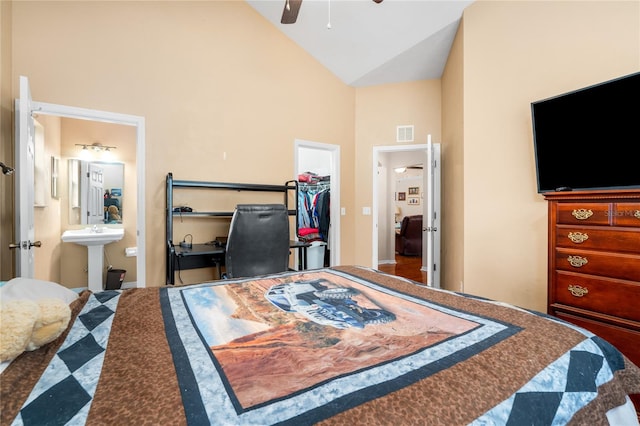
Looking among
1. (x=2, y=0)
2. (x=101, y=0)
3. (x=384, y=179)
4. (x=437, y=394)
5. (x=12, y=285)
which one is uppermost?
(x=101, y=0)

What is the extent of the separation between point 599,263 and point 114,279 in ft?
15.9

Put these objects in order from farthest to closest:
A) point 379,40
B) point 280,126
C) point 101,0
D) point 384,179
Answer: point 384,179 → point 280,126 → point 379,40 → point 101,0

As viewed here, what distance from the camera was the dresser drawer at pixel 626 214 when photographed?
5.43 feet

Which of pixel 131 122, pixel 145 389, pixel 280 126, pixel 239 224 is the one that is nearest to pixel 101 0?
pixel 131 122

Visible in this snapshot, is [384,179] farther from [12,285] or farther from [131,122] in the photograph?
[12,285]

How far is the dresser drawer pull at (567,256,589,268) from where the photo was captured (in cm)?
185

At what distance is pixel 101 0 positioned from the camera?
2645mm

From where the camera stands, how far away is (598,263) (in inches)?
70.4

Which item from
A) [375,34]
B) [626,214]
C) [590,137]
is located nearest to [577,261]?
[626,214]

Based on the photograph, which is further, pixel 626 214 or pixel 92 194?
pixel 92 194

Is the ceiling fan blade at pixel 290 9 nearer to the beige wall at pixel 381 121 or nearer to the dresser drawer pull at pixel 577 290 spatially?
the beige wall at pixel 381 121

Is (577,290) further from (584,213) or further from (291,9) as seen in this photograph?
(291,9)

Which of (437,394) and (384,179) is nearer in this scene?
(437,394)

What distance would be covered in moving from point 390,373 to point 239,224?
193 centimetres
